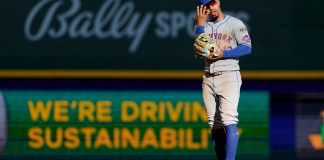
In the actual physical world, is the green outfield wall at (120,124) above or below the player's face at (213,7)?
below

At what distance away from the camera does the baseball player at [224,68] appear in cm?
838

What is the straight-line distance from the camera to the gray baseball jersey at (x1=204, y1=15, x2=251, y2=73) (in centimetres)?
847

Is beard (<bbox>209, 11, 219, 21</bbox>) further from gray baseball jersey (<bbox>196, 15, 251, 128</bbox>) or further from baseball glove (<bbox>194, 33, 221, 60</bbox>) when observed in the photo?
baseball glove (<bbox>194, 33, 221, 60</bbox>)

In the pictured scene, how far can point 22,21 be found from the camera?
464 inches

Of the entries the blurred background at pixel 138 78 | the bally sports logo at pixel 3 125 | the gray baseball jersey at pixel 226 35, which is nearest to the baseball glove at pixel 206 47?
the gray baseball jersey at pixel 226 35

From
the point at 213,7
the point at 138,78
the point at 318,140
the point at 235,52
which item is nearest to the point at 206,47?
the point at 235,52

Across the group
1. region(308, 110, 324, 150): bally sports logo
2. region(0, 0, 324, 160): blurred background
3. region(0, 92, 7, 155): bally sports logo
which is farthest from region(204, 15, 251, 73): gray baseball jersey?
region(0, 92, 7, 155): bally sports logo

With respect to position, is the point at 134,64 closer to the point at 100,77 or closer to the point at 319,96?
the point at 100,77

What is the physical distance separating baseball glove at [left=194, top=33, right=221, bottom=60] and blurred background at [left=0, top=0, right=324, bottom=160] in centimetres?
344

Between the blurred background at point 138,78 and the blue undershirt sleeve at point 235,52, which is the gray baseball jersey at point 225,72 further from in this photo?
the blurred background at point 138,78

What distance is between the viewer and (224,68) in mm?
8516

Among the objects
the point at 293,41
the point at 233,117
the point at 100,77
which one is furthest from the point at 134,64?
the point at 233,117

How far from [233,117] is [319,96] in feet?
12.0

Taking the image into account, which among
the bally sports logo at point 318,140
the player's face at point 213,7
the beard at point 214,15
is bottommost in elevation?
the bally sports logo at point 318,140
